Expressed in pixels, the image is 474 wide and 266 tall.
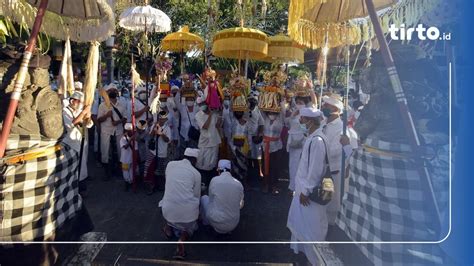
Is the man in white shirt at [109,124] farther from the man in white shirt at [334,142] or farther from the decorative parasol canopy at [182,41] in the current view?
the man in white shirt at [334,142]

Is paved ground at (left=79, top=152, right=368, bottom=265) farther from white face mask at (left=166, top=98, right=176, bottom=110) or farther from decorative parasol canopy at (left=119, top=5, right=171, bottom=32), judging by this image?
white face mask at (left=166, top=98, right=176, bottom=110)

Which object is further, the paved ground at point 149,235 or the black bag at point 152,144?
the black bag at point 152,144

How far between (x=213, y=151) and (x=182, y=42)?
5.59 ft

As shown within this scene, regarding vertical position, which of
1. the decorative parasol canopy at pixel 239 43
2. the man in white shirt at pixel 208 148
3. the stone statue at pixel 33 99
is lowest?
the man in white shirt at pixel 208 148

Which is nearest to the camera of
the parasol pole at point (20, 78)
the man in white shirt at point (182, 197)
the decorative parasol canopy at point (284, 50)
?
the parasol pole at point (20, 78)

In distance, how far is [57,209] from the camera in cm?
185

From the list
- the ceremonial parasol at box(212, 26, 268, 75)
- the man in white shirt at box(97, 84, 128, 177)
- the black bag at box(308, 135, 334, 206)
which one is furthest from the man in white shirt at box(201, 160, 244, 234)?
the ceremonial parasol at box(212, 26, 268, 75)

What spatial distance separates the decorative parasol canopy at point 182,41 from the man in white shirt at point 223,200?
4.09 feet


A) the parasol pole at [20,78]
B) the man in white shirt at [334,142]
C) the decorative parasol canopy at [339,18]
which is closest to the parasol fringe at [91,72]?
the parasol pole at [20,78]

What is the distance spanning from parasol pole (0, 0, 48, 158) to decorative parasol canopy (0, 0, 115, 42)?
0.44 feet

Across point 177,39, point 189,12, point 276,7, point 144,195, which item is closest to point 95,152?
point 144,195

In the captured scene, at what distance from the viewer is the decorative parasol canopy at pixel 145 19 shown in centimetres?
174

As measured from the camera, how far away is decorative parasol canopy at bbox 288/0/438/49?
1.53m

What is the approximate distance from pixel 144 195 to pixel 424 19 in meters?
1.70
